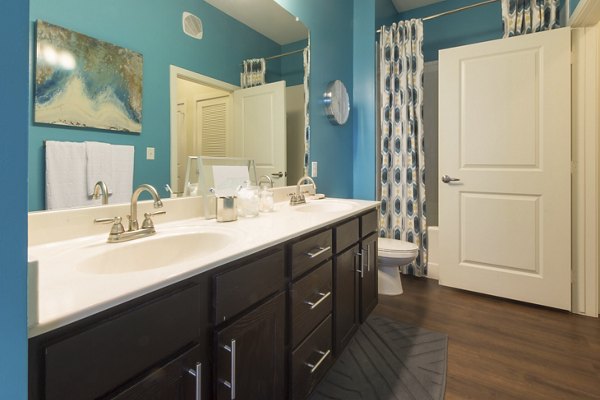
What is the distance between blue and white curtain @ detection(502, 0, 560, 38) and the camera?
7.38 feet

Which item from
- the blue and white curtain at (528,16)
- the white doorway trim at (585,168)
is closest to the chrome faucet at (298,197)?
the white doorway trim at (585,168)

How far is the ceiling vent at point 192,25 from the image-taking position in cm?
132

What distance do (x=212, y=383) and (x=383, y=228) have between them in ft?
7.80

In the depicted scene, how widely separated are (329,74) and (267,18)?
796 millimetres

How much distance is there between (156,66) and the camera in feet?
3.96

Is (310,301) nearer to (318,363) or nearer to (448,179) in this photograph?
(318,363)

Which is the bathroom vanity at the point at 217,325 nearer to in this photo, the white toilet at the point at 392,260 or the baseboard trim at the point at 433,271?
the white toilet at the point at 392,260

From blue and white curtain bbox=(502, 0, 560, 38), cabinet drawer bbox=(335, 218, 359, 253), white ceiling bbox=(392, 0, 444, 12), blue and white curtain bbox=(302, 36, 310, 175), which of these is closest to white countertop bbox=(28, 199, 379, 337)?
cabinet drawer bbox=(335, 218, 359, 253)

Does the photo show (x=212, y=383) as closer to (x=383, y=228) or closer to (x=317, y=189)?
(x=317, y=189)

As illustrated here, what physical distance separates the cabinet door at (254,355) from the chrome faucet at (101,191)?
0.63m

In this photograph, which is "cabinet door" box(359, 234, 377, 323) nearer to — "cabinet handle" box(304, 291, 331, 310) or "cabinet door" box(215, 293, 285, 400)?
"cabinet handle" box(304, 291, 331, 310)

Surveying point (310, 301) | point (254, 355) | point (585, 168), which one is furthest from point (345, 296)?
point (585, 168)

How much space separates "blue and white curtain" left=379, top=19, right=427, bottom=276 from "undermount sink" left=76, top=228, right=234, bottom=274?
6.86 feet

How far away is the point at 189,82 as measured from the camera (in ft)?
4.36
